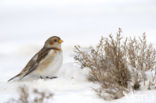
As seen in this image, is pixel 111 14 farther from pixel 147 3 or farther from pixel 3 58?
pixel 3 58

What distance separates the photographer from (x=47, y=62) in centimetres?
708

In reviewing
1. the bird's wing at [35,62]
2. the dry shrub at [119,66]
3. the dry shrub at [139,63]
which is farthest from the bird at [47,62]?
the dry shrub at [139,63]

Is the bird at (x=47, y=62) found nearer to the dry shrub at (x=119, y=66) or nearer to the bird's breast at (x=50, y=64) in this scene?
the bird's breast at (x=50, y=64)

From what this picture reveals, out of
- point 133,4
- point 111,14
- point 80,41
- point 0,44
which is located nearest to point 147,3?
point 133,4

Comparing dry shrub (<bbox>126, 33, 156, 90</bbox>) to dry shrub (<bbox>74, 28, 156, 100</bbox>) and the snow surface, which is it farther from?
the snow surface

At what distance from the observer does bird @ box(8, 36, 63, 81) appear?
708cm

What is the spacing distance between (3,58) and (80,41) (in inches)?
73.3

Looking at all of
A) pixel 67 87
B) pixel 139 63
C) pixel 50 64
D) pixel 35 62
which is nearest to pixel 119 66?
pixel 139 63

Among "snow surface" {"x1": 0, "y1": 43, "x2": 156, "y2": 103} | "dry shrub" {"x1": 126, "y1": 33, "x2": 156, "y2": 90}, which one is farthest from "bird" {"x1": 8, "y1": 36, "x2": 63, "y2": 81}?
"dry shrub" {"x1": 126, "y1": 33, "x2": 156, "y2": 90}

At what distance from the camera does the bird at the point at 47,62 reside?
708 cm

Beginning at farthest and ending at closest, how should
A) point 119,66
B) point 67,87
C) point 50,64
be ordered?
point 50,64
point 67,87
point 119,66

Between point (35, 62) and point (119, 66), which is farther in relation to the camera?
point (35, 62)

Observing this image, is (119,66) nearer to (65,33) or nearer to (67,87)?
(67,87)

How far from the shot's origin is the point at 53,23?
12812 millimetres
